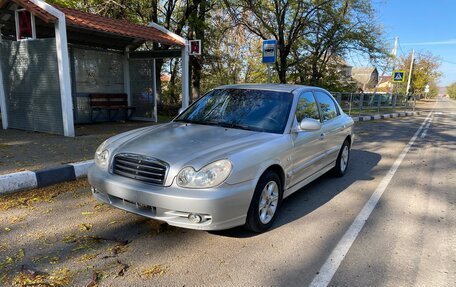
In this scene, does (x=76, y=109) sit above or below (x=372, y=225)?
above

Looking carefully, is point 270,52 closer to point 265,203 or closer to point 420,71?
point 265,203

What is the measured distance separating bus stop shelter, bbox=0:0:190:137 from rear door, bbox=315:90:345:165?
5983 mm

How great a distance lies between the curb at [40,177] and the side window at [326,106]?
3.98 m

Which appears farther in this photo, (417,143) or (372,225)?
(417,143)

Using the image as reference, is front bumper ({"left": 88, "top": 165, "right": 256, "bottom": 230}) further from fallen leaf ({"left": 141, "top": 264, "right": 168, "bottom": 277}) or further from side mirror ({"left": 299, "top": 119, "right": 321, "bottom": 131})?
side mirror ({"left": 299, "top": 119, "right": 321, "bottom": 131})

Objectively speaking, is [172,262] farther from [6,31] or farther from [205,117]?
[6,31]

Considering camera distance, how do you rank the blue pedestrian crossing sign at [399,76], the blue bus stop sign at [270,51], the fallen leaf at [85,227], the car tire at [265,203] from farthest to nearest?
the blue pedestrian crossing sign at [399,76] < the blue bus stop sign at [270,51] < the fallen leaf at [85,227] < the car tire at [265,203]

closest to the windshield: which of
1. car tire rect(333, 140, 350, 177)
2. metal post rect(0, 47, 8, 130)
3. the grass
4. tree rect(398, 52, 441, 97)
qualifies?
the grass

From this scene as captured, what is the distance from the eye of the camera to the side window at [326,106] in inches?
213

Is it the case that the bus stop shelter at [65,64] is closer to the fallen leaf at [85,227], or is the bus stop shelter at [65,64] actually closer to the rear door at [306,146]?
the fallen leaf at [85,227]

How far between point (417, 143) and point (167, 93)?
51.1 ft

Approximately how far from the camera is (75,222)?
384 cm

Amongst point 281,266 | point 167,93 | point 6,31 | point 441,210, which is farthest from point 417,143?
point 167,93

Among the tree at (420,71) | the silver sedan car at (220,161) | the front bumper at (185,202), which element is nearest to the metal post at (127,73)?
the silver sedan car at (220,161)
